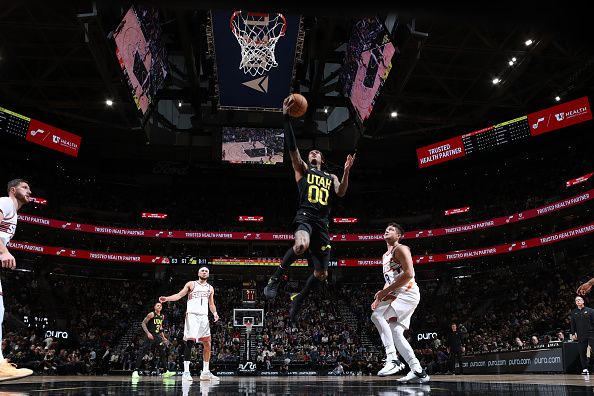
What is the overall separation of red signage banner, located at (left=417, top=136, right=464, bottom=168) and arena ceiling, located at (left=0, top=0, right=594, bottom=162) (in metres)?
1.36

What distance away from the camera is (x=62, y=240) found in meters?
34.3

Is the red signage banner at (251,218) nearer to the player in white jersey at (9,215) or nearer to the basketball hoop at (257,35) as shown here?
the basketball hoop at (257,35)

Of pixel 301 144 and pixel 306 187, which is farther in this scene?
pixel 301 144

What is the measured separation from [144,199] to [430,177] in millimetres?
20963

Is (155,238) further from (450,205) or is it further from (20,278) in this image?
(450,205)

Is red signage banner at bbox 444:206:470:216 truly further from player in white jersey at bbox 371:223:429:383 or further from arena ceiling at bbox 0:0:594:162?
player in white jersey at bbox 371:223:429:383

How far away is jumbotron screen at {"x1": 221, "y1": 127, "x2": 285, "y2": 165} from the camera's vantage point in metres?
27.0

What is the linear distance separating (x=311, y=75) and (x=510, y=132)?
11768 millimetres

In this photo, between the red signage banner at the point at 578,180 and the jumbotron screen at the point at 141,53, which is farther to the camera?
the red signage banner at the point at 578,180

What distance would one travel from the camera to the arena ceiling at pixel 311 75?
63.2 feet

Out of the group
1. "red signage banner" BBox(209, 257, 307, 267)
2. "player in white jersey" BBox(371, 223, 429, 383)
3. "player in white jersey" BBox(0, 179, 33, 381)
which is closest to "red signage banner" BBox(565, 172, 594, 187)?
"red signage banner" BBox(209, 257, 307, 267)

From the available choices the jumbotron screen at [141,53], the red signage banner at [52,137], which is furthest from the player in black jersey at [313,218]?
the red signage banner at [52,137]

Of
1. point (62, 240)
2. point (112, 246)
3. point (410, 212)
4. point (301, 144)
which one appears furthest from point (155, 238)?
point (410, 212)

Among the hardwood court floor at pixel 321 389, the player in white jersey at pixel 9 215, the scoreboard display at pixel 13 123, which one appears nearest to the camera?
the hardwood court floor at pixel 321 389
